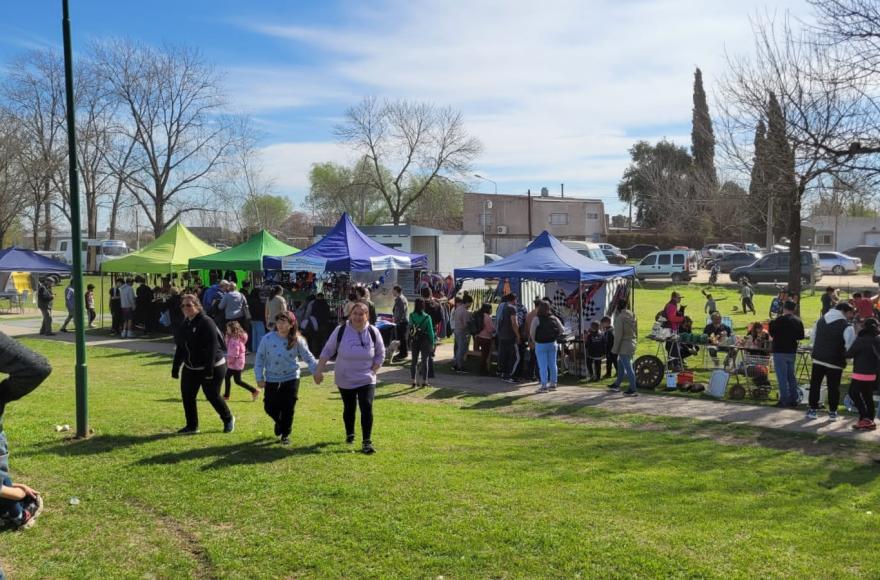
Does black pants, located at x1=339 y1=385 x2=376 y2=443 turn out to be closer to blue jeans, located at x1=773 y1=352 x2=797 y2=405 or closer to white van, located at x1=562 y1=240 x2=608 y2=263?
blue jeans, located at x1=773 y1=352 x2=797 y2=405

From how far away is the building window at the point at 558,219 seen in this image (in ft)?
236

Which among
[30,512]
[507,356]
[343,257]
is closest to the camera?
[30,512]

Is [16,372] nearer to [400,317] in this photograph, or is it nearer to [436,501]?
[436,501]

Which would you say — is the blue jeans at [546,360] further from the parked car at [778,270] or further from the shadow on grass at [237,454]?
the parked car at [778,270]

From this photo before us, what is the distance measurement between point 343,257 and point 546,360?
6.14 m

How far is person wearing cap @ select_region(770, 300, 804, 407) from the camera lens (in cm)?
1091

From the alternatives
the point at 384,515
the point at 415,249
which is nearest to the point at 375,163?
the point at 415,249

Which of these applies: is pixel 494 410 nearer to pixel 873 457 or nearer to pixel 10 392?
pixel 873 457

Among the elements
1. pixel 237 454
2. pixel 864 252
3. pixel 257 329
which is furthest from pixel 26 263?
pixel 864 252

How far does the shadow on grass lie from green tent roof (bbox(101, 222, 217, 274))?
13595 mm

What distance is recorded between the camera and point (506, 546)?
16.9 feet

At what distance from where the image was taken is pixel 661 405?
11359 mm

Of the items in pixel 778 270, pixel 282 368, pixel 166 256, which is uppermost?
pixel 166 256

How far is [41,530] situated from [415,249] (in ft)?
87.7
